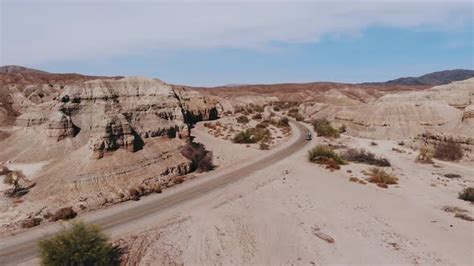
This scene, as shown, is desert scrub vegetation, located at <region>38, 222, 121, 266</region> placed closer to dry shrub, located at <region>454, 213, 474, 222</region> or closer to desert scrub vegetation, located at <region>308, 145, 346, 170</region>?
dry shrub, located at <region>454, 213, 474, 222</region>

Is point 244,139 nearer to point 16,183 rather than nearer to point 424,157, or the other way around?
point 424,157

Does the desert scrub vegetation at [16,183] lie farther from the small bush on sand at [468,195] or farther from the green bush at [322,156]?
the small bush on sand at [468,195]

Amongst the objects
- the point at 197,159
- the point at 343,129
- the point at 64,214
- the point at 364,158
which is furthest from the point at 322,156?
the point at 343,129

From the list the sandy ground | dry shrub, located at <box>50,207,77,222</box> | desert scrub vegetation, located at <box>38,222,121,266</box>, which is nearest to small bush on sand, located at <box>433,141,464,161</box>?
the sandy ground

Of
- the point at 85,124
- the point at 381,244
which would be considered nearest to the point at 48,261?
the point at 381,244

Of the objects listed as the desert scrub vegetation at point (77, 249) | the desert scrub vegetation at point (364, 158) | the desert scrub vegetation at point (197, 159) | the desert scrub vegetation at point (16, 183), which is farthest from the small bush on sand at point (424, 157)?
the desert scrub vegetation at point (16, 183)
